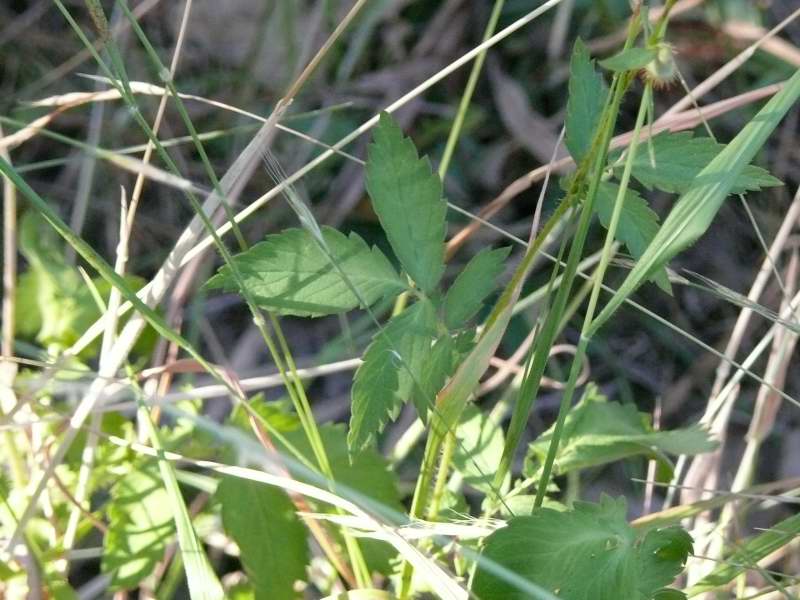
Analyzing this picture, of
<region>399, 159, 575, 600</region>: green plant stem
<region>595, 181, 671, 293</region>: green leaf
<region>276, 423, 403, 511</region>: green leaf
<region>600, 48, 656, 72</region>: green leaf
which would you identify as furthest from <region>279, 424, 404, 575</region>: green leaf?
<region>600, 48, 656, 72</region>: green leaf

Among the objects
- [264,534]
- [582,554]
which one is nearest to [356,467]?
[264,534]

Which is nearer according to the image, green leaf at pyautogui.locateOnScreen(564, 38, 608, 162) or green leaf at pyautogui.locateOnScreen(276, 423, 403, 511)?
green leaf at pyautogui.locateOnScreen(564, 38, 608, 162)

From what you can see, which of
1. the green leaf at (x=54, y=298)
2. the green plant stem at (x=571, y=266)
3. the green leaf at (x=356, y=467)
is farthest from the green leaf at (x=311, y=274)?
the green leaf at (x=54, y=298)

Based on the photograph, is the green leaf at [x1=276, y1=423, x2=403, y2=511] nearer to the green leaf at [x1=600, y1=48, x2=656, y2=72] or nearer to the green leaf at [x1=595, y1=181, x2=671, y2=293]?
the green leaf at [x1=595, y1=181, x2=671, y2=293]

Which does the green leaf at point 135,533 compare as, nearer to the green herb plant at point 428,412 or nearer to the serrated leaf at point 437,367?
the green herb plant at point 428,412

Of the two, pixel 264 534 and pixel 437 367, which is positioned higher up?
pixel 437 367

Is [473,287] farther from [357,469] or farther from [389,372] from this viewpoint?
[357,469]

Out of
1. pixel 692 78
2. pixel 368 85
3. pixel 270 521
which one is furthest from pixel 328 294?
pixel 692 78

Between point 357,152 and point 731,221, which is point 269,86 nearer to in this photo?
point 357,152
